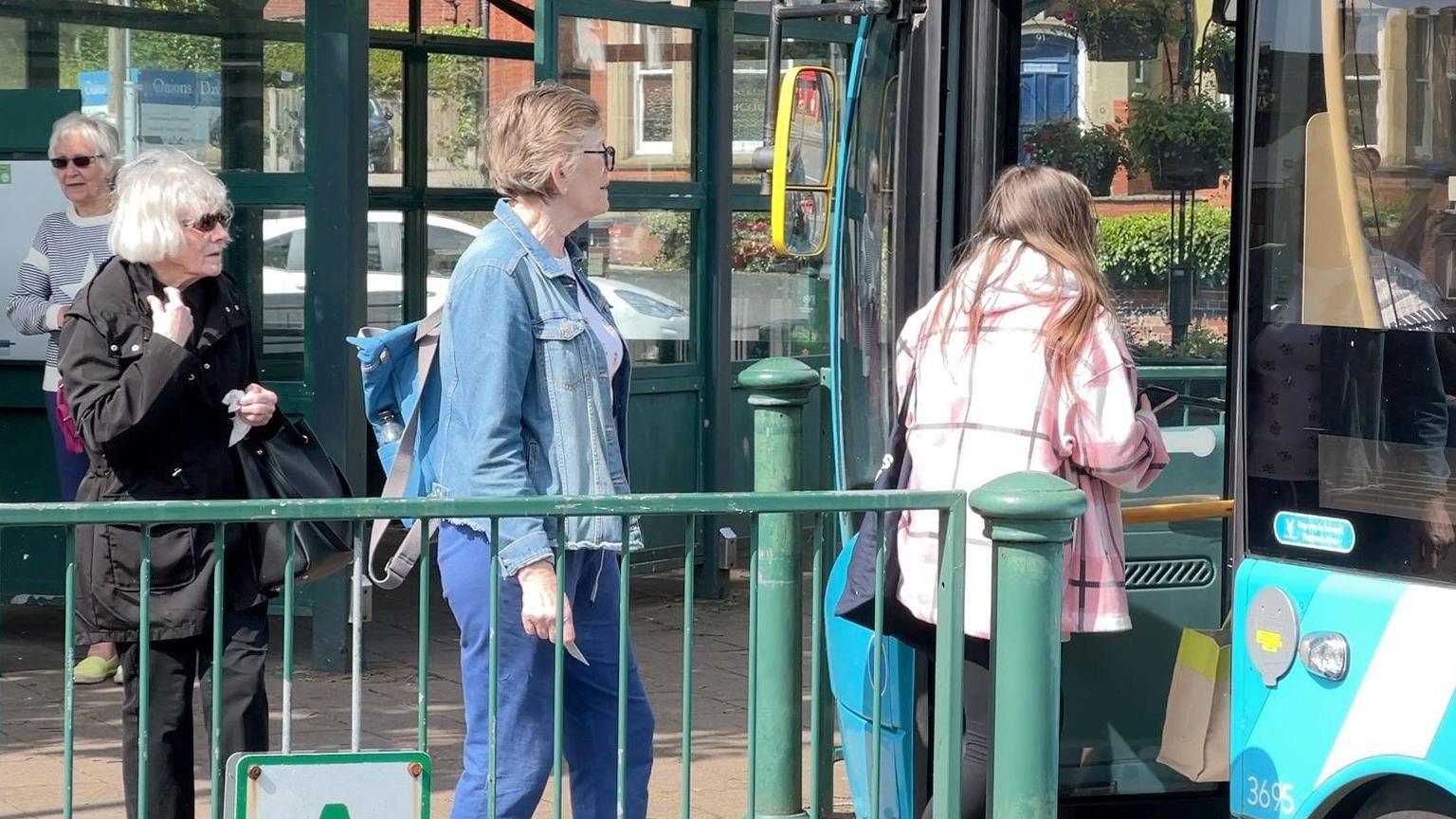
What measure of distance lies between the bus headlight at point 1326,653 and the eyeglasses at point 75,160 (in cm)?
460

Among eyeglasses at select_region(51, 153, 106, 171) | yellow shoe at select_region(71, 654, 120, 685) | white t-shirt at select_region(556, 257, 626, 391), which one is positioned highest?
eyeglasses at select_region(51, 153, 106, 171)

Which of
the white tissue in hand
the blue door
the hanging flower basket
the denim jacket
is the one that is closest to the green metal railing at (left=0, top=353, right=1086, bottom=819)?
the denim jacket

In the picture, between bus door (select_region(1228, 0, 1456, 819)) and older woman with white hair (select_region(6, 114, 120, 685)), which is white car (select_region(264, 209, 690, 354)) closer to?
older woman with white hair (select_region(6, 114, 120, 685))

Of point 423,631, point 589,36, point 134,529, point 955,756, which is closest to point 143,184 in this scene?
point 134,529

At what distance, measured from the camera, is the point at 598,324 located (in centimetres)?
384

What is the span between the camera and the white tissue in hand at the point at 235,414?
4.31m

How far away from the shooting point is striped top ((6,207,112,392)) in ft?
22.1

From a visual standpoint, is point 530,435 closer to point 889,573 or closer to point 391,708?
point 889,573

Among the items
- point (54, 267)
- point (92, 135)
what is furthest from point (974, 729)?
point (54, 267)

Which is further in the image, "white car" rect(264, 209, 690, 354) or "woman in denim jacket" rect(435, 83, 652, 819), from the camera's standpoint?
"white car" rect(264, 209, 690, 354)

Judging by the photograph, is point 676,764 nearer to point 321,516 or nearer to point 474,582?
point 474,582

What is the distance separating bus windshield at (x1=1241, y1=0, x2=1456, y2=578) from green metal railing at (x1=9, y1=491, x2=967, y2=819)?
2.09ft

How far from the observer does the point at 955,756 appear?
3469 mm

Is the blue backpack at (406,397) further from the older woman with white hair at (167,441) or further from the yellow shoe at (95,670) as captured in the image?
the yellow shoe at (95,670)
